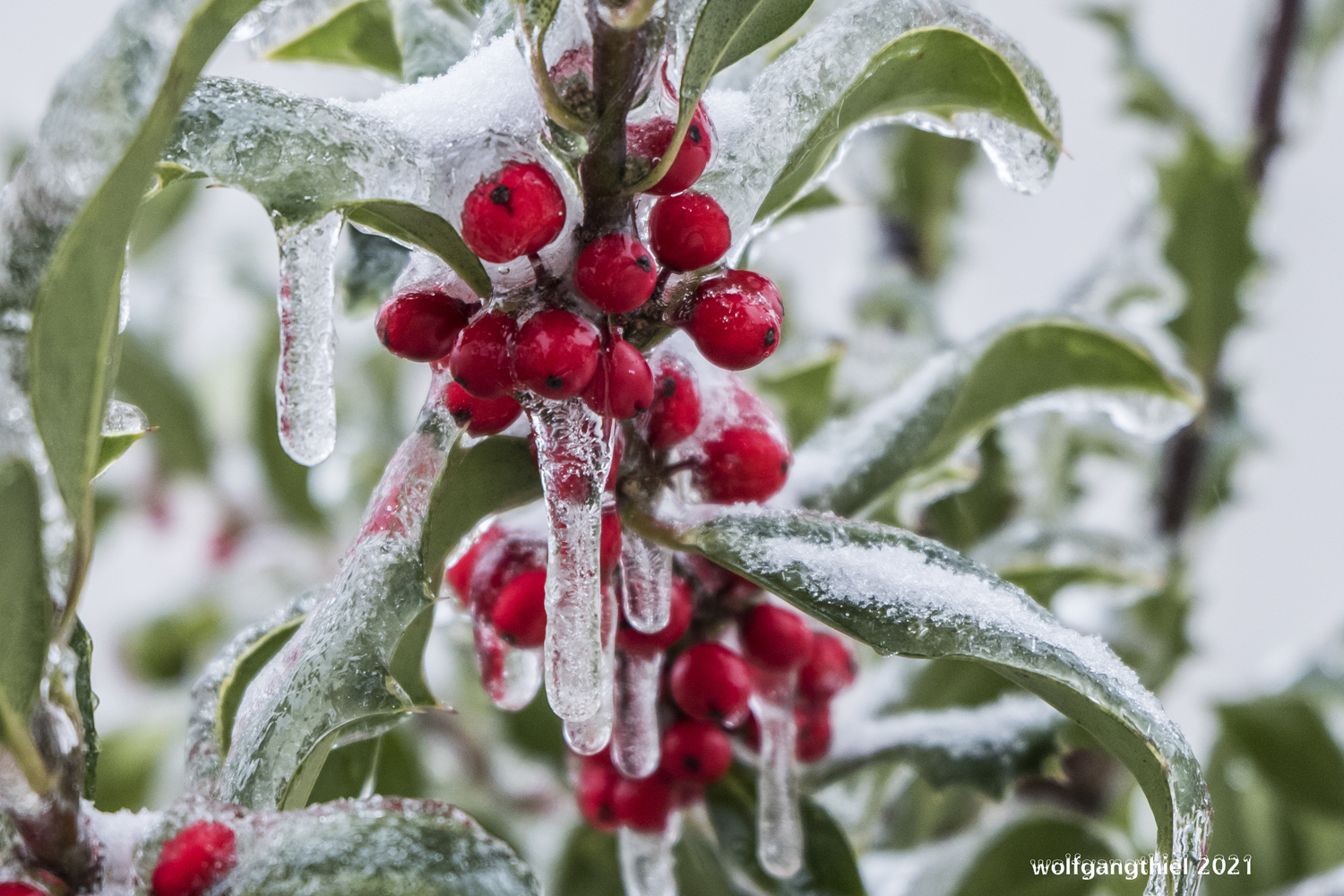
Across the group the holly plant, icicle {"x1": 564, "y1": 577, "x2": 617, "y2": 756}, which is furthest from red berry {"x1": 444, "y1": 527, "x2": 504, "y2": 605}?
icicle {"x1": 564, "y1": 577, "x2": 617, "y2": 756}

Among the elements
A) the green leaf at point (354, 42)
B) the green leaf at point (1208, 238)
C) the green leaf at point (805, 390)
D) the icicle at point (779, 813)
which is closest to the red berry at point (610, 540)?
the icicle at point (779, 813)

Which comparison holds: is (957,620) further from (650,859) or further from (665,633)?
(650,859)

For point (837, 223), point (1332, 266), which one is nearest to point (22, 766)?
point (837, 223)

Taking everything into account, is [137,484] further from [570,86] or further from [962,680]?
[570,86]

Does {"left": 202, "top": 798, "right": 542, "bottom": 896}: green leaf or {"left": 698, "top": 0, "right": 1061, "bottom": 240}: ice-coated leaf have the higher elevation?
{"left": 698, "top": 0, "right": 1061, "bottom": 240}: ice-coated leaf

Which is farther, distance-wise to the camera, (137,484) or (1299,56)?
(137,484)

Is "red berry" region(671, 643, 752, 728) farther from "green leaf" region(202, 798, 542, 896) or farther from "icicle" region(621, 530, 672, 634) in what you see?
"green leaf" region(202, 798, 542, 896)
